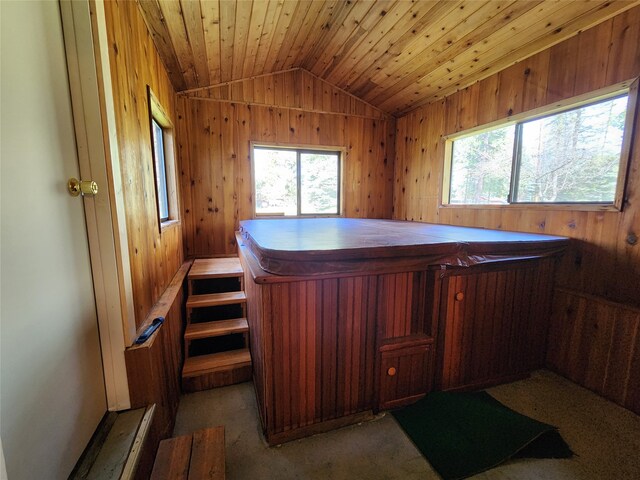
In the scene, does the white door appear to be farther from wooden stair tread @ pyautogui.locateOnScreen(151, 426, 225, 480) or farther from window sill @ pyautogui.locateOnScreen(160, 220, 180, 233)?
window sill @ pyautogui.locateOnScreen(160, 220, 180, 233)

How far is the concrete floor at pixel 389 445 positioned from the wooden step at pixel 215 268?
1016 millimetres

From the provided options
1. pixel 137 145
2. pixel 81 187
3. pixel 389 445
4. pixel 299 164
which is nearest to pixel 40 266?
pixel 81 187

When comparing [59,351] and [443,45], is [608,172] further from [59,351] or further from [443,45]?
[59,351]

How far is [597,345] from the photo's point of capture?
1901mm

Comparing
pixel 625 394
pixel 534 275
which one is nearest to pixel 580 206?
pixel 534 275

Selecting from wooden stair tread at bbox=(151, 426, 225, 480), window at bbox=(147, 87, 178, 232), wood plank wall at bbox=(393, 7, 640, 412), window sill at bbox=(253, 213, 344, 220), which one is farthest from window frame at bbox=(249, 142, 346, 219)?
wooden stair tread at bbox=(151, 426, 225, 480)

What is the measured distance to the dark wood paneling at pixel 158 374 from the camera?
125 cm

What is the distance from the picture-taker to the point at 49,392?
0.89m

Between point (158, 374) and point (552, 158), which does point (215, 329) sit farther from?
point (552, 158)

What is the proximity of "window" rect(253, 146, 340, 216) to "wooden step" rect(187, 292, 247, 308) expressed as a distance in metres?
1.64

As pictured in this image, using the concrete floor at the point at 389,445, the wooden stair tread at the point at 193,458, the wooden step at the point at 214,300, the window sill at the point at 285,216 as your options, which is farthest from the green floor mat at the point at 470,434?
the window sill at the point at 285,216

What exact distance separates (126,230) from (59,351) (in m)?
0.55

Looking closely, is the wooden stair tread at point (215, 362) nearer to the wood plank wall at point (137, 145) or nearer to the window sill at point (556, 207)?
the wood plank wall at point (137, 145)

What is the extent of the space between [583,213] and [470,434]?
1.82 meters
